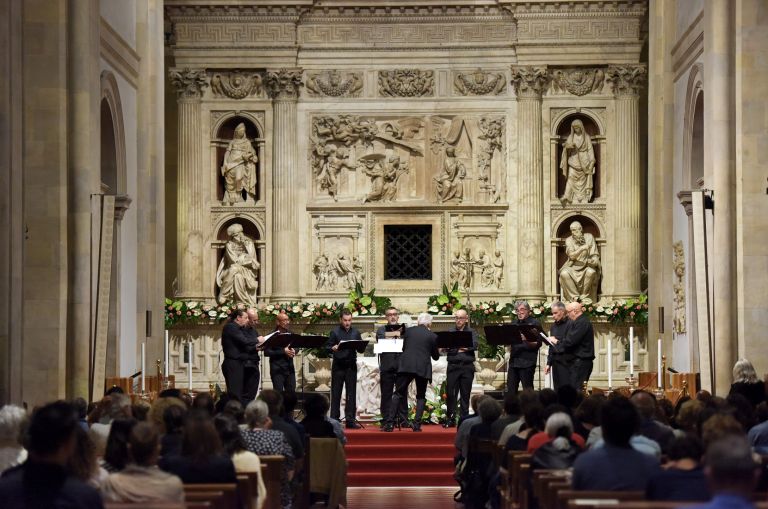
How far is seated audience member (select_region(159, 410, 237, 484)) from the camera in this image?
28.7 feet

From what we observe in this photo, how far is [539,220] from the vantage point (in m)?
24.6

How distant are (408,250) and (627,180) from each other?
3.93 meters

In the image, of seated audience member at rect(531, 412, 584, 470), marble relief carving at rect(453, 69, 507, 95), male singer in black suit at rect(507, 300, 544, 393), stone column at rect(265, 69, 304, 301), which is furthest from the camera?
marble relief carving at rect(453, 69, 507, 95)

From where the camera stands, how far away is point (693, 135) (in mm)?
20562

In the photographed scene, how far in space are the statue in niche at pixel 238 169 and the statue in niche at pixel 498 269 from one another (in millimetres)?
4309

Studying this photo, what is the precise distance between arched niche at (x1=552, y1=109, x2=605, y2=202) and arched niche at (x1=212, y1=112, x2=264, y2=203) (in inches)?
199

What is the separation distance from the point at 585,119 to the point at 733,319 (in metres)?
8.22

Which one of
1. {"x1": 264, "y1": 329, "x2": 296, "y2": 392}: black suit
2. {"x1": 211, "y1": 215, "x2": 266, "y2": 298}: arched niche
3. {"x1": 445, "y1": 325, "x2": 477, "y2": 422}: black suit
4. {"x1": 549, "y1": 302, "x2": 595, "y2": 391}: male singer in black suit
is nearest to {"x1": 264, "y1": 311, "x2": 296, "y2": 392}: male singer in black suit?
{"x1": 264, "y1": 329, "x2": 296, "y2": 392}: black suit

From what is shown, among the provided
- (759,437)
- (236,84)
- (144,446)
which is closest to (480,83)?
(236,84)

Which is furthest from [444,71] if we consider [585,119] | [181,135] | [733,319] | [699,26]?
[733,319]

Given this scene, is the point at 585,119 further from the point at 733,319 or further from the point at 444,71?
the point at 733,319

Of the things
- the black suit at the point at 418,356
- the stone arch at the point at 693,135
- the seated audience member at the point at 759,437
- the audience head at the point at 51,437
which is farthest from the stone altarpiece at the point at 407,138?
the audience head at the point at 51,437

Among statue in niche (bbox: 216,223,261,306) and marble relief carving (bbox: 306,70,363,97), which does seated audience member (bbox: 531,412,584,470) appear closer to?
statue in niche (bbox: 216,223,261,306)

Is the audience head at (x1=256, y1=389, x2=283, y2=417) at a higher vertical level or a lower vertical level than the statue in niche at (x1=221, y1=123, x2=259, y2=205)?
lower
